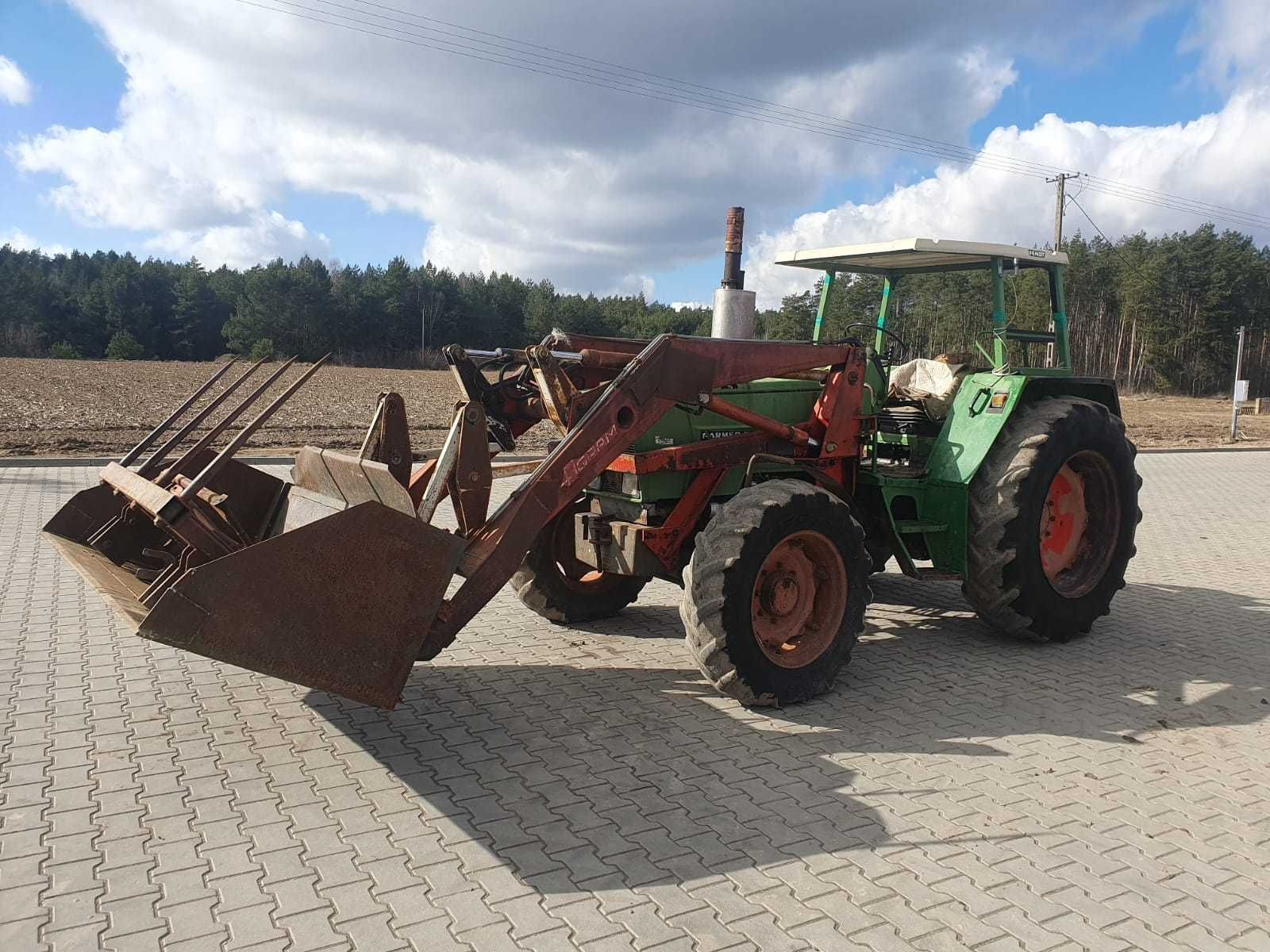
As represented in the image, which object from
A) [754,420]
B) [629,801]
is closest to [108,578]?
[629,801]

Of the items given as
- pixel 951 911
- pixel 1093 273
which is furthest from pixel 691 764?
pixel 1093 273

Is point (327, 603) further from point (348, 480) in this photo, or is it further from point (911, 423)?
point (911, 423)

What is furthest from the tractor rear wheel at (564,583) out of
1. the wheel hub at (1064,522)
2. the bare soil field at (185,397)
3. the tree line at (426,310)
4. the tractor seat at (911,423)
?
the tree line at (426,310)

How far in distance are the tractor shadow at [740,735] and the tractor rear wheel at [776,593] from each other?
0.23 meters

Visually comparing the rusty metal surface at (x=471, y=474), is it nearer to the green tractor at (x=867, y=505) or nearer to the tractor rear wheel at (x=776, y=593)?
the green tractor at (x=867, y=505)

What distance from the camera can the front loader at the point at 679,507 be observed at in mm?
3643

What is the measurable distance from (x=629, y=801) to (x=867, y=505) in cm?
294

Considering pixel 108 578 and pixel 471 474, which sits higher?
pixel 471 474

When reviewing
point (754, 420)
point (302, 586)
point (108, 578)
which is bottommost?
point (108, 578)

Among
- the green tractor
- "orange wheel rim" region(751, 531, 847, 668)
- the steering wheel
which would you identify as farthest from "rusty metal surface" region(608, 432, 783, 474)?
the steering wheel

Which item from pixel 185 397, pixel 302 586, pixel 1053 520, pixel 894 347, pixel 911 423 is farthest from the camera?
pixel 185 397

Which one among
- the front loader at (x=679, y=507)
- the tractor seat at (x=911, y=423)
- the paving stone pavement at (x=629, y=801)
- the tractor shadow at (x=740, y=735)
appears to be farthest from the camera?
the tractor seat at (x=911, y=423)

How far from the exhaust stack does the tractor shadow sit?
2100 mm

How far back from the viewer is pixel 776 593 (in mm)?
4863
